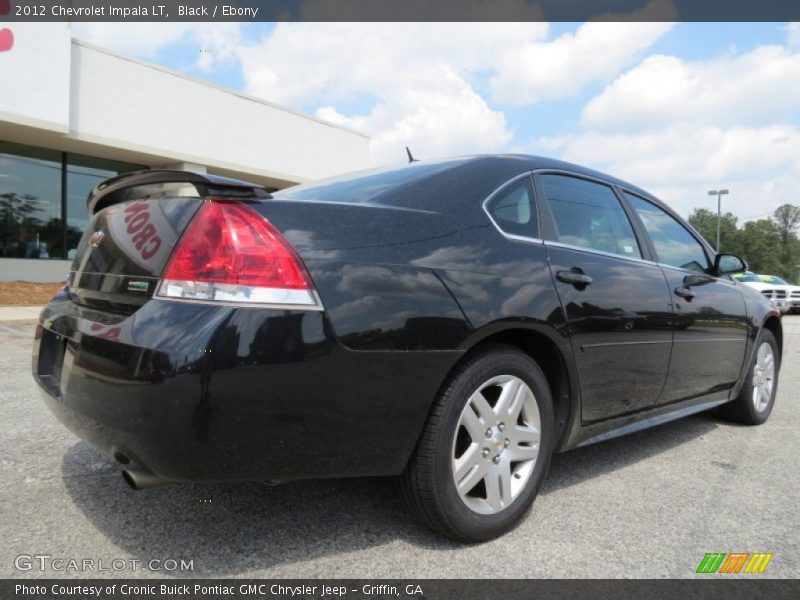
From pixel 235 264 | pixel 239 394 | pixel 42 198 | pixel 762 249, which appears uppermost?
pixel 762 249

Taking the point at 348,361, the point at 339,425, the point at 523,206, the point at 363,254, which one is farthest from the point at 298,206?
the point at 523,206

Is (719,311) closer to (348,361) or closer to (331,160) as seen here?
(348,361)

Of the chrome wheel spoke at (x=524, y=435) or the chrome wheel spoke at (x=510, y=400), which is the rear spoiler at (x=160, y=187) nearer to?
the chrome wheel spoke at (x=510, y=400)

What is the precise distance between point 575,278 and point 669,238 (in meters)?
1.37

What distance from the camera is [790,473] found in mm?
3158

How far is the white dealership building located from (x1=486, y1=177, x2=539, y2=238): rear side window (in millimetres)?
13825

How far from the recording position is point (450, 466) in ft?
6.86

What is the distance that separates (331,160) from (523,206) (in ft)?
60.2

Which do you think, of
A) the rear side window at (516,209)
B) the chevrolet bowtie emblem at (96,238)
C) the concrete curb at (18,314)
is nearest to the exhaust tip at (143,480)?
the chevrolet bowtie emblem at (96,238)

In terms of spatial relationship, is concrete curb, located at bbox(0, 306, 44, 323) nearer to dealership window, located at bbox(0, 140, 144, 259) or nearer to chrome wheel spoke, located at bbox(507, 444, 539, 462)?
dealership window, located at bbox(0, 140, 144, 259)

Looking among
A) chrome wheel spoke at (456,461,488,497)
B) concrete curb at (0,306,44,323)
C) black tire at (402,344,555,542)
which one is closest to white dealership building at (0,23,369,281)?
A: concrete curb at (0,306,44,323)

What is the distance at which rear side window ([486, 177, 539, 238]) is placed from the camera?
2469 mm

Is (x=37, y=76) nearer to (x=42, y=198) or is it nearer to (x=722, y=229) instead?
(x=42, y=198)

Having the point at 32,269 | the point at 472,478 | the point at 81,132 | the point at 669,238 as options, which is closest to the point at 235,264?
the point at 472,478
